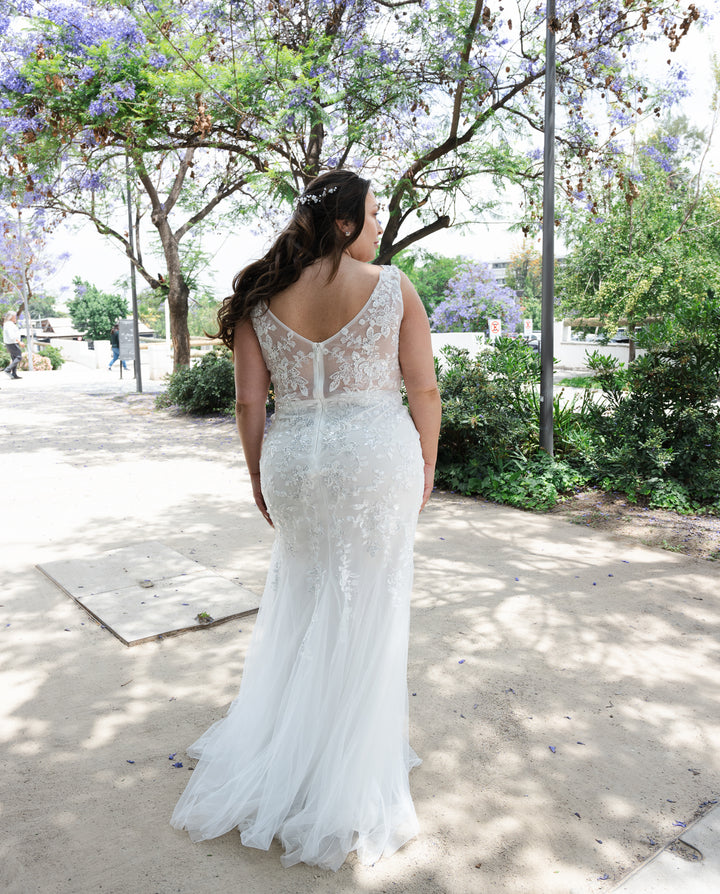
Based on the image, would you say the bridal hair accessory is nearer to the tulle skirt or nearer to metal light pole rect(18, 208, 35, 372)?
the tulle skirt

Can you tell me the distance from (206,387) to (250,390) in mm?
11105

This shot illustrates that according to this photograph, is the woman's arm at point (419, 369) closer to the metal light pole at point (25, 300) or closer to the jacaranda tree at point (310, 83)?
the jacaranda tree at point (310, 83)

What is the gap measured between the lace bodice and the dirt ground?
408 centimetres

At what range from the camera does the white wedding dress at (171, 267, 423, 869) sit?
2459 millimetres

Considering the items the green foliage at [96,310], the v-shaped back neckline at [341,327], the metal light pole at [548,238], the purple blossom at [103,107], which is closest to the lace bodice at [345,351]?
the v-shaped back neckline at [341,327]

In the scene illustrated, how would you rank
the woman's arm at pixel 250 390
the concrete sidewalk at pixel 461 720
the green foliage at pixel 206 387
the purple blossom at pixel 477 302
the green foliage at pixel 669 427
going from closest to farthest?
1. the concrete sidewalk at pixel 461 720
2. the woman's arm at pixel 250 390
3. the green foliage at pixel 669 427
4. the green foliage at pixel 206 387
5. the purple blossom at pixel 477 302

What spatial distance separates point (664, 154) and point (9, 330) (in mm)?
17437

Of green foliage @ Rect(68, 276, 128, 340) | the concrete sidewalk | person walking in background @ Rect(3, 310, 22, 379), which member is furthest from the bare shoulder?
green foliage @ Rect(68, 276, 128, 340)

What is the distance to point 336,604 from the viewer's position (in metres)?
2.57

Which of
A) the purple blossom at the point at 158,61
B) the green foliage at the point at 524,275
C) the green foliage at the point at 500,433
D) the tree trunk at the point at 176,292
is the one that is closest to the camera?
the green foliage at the point at 500,433

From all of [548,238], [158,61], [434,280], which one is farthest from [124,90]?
[434,280]

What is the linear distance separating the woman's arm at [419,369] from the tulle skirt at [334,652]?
0.09 metres

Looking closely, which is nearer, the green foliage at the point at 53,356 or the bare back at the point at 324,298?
the bare back at the point at 324,298

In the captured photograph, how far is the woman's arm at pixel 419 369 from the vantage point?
2529 millimetres
